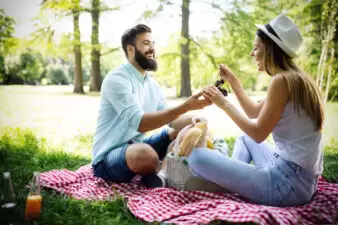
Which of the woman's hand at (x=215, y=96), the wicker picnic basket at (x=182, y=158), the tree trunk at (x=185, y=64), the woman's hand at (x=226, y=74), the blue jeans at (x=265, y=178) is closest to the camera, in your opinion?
the blue jeans at (x=265, y=178)

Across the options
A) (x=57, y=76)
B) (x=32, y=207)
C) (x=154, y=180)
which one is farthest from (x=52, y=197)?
(x=57, y=76)

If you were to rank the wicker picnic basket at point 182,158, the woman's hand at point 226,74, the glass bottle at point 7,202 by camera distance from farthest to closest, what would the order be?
the woman's hand at point 226,74 → the wicker picnic basket at point 182,158 → the glass bottle at point 7,202

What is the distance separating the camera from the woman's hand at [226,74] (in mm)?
2715

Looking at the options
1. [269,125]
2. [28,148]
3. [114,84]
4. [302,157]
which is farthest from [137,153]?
[28,148]

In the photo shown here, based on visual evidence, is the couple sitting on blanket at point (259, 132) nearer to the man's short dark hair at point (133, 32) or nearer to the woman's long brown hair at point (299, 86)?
the woman's long brown hair at point (299, 86)

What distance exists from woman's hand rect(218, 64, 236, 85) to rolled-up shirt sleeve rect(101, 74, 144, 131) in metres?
0.76

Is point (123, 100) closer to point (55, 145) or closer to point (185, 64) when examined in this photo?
point (55, 145)

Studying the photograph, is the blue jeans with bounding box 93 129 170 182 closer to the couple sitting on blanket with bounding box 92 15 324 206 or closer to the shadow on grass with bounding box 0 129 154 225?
the couple sitting on blanket with bounding box 92 15 324 206

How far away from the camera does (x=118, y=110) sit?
2.61m

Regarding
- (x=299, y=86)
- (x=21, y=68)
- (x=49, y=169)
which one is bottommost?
(x=49, y=169)

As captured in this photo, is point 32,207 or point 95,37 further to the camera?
point 95,37

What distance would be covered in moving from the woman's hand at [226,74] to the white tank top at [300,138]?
→ 76 centimetres

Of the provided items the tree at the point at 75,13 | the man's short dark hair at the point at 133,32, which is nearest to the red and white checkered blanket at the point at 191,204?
the man's short dark hair at the point at 133,32

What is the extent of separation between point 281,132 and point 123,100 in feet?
4.08
